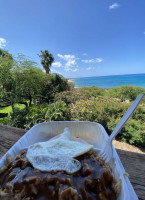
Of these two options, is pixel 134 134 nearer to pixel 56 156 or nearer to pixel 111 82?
pixel 56 156

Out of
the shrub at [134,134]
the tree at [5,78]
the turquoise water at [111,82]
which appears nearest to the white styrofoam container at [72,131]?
the shrub at [134,134]

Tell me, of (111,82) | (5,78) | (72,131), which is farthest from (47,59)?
(111,82)

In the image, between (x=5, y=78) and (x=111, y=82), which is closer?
(x=5, y=78)

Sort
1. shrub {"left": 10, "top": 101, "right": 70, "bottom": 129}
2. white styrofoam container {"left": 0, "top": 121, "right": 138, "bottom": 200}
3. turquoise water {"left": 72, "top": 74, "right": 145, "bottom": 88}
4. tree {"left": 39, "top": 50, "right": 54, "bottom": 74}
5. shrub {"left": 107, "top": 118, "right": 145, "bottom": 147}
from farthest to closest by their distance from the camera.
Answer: turquoise water {"left": 72, "top": 74, "right": 145, "bottom": 88}, tree {"left": 39, "top": 50, "right": 54, "bottom": 74}, shrub {"left": 10, "top": 101, "right": 70, "bottom": 129}, shrub {"left": 107, "top": 118, "right": 145, "bottom": 147}, white styrofoam container {"left": 0, "top": 121, "right": 138, "bottom": 200}

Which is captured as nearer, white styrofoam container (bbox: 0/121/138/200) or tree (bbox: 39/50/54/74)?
white styrofoam container (bbox: 0/121/138/200)

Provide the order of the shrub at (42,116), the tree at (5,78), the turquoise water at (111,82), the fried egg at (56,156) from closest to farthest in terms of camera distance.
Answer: the fried egg at (56,156), the shrub at (42,116), the tree at (5,78), the turquoise water at (111,82)

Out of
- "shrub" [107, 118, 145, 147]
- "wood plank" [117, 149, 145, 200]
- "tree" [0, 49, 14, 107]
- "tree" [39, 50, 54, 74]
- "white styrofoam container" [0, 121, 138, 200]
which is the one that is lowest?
"shrub" [107, 118, 145, 147]

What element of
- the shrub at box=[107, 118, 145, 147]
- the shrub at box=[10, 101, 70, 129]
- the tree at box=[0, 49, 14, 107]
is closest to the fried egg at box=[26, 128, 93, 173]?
the shrub at box=[10, 101, 70, 129]

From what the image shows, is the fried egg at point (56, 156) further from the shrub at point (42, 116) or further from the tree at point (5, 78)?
the tree at point (5, 78)

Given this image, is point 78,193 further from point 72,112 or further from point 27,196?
point 72,112

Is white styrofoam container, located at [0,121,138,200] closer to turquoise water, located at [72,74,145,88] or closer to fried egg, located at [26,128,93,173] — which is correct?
fried egg, located at [26,128,93,173]

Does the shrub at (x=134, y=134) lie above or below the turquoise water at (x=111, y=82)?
below

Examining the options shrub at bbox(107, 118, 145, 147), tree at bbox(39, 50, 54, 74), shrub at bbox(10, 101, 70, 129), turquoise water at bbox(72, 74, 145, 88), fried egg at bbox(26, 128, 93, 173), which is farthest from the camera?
turquoise water at bbox(72, 74, 145, 88)
